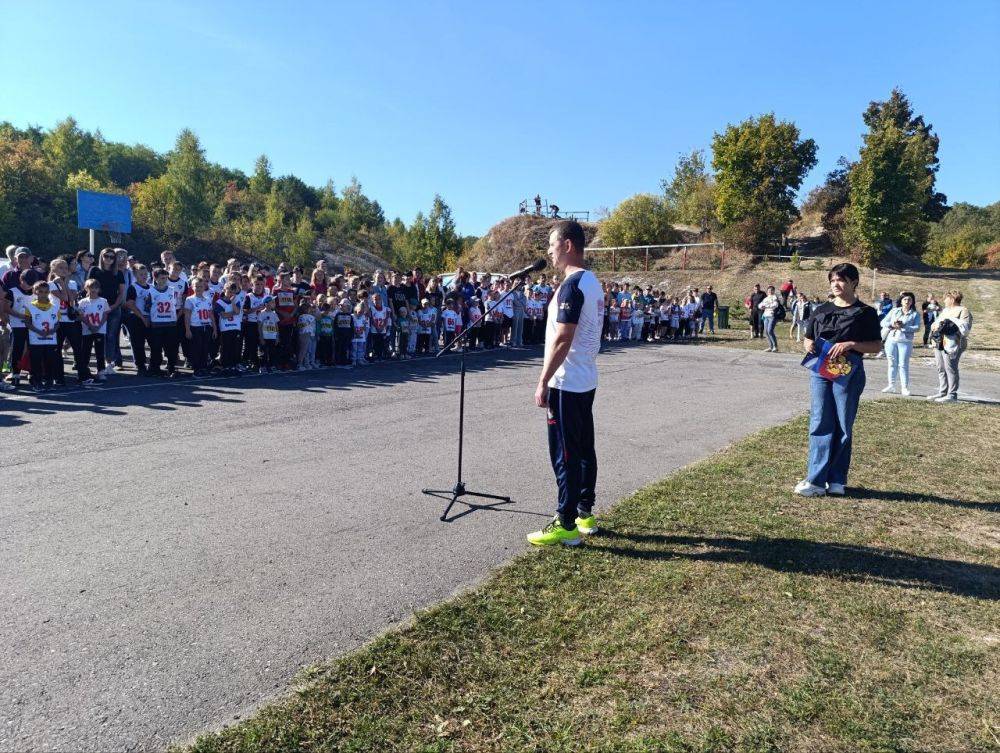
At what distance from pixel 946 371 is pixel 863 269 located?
30169 millimetres

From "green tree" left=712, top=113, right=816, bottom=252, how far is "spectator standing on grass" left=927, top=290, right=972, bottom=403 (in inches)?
1315

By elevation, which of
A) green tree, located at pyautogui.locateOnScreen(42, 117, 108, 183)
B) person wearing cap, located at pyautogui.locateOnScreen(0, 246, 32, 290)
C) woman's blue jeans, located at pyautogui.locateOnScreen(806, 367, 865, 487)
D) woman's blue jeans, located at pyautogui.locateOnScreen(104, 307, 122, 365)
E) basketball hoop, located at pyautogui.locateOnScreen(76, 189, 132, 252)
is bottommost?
woman's blue jeans, located at pyautogui.locateOnScreen(806, 367, 865, 487)

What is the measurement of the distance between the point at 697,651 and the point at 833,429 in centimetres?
344

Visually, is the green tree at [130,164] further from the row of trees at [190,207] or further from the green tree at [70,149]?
the green tree at [70,149]

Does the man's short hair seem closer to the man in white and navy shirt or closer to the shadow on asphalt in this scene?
the man in white and navy shirt

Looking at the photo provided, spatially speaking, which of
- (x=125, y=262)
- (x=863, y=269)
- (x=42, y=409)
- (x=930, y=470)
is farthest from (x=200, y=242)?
(x=930, y=470)

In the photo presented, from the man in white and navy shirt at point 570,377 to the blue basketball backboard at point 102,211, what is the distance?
792 inches

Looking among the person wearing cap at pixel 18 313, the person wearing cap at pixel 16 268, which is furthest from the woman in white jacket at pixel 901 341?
the person wearing cap at pixel 16 268

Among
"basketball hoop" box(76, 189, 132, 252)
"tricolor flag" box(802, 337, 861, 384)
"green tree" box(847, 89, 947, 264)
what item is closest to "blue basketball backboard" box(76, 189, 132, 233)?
"basketball hoop" box(76, 189, 132, 252)

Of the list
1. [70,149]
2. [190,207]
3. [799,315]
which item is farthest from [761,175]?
[70,149]

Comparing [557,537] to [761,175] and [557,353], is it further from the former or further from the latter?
[761,175]

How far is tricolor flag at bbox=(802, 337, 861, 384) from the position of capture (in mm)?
5723

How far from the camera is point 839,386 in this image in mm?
5797

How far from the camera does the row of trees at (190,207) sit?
116 feet
